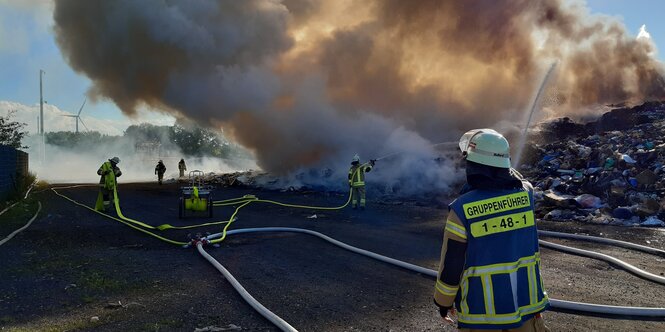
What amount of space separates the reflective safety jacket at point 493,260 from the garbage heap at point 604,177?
30.1ft

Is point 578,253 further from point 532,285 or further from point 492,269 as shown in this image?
point 492,269

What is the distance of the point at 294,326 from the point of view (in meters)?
4.11

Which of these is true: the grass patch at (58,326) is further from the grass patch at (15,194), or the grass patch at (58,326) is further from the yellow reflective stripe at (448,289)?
the grass patch at (15,194)

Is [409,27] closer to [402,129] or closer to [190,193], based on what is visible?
[402,129]

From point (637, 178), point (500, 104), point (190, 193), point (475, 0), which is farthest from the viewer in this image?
point (500, 104)

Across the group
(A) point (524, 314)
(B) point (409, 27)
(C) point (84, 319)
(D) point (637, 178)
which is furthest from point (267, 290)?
(B) point (409, 27)

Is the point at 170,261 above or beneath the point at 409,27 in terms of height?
beneath

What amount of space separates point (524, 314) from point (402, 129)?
17916mm

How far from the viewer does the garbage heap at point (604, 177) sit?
1043 centimetres

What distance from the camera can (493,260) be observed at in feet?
7.43

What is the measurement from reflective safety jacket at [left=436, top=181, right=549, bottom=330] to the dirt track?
194 cm

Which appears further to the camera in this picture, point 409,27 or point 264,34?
point 409,27

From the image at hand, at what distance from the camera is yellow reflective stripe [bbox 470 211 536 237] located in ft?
7.35

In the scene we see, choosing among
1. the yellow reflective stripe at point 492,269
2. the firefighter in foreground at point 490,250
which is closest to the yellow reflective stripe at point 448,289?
the firefighter in foreground at point 490,250
